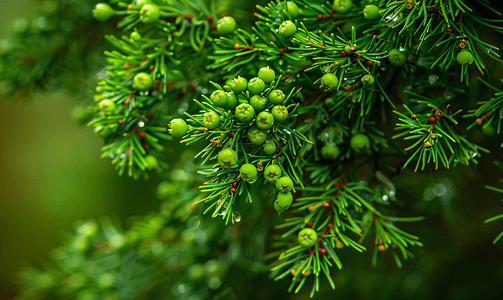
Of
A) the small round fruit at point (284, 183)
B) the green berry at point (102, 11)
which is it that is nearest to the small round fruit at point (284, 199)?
the small round fruit at point (284, 183)

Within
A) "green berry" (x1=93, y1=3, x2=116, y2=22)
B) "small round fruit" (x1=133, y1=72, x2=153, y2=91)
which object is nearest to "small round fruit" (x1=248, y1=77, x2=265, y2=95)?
"small round fruit" (x1=133, y1=72, x2=153, y2=91)

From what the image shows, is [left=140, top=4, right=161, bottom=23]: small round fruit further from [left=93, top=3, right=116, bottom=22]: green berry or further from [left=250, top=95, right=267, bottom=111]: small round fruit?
[left=250, top=95, right=267, bottom=111]: small round fruit

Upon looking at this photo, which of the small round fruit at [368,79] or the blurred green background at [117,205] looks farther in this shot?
the blurred green background at [117,205]

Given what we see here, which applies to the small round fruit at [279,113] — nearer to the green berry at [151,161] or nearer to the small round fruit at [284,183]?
the small round fruit at [284,183]

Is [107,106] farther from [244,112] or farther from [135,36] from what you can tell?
[244,112]

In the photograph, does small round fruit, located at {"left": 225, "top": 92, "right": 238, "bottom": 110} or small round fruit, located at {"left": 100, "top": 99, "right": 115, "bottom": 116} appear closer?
small round fruit, located at {"left": 225, "top": 92, "right": 238, "bottom": 110}

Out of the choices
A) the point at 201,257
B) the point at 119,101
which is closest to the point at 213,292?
the point at 201,257

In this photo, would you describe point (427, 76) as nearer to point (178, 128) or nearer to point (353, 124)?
point (353, 124)
